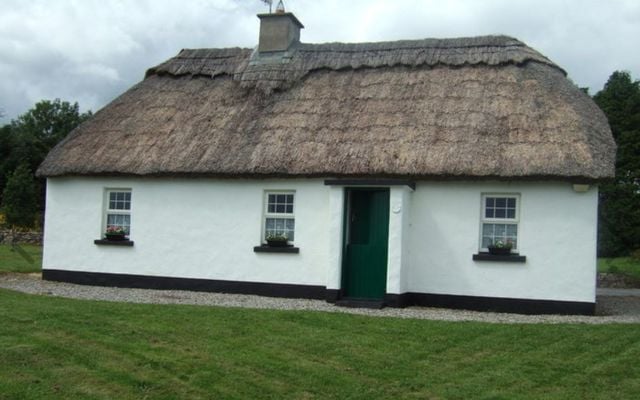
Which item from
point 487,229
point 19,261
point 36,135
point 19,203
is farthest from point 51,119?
point 487,229

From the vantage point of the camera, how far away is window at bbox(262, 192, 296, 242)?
1473cm

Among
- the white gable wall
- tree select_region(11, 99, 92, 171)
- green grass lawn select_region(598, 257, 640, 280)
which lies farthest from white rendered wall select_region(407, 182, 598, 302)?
tree select_region(11, 99, 92, 171)

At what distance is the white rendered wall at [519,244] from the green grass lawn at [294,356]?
2198 mm

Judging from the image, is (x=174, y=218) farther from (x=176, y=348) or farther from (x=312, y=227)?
(x=176, y=348)

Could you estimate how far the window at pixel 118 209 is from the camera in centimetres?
1614

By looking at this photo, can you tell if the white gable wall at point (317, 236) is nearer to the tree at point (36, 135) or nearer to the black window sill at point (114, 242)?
the black window sill at point (114, 242)

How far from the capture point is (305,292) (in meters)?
14.4

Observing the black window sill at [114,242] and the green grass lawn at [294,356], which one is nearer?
the green grass lawn at [294,356]

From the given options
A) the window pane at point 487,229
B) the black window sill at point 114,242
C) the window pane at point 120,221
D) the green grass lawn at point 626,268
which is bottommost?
the green grass lawn at point 626,268

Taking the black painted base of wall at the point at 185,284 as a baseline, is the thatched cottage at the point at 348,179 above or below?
above

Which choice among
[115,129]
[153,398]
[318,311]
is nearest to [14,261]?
[115,129]

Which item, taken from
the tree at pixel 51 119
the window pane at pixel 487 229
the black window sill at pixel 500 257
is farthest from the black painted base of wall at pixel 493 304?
the tree at pixel 51 119

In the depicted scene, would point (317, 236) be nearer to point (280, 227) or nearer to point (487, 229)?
point (280, 227)

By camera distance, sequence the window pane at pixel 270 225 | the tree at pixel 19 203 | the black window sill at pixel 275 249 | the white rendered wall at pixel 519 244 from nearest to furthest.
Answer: the white rendered wall at pixel 519 244, the black window sill at pixel 275 249, the window pane at pixel 270 225, the tree at pixel 19 203
